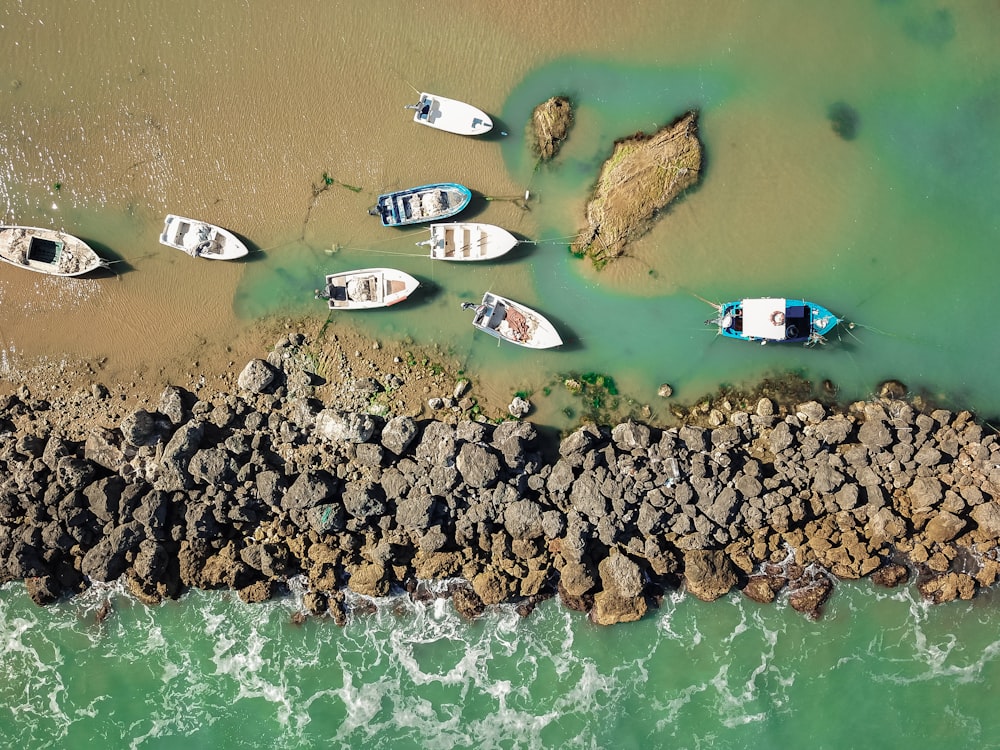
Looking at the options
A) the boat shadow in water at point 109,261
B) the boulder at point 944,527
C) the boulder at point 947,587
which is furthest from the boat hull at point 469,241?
the boulder at point 947,587

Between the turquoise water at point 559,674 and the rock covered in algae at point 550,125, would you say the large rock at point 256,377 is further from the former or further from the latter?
the rock covered in algae at point 550,125

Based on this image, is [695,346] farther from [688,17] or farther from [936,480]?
[688,17]

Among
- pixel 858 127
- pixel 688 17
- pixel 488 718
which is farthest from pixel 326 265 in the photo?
pixel 858 127

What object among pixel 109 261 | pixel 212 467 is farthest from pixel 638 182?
pixel 109 261

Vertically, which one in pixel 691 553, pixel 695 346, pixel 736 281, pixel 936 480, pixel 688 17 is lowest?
pixel 691 553

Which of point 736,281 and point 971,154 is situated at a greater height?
point 971,154
